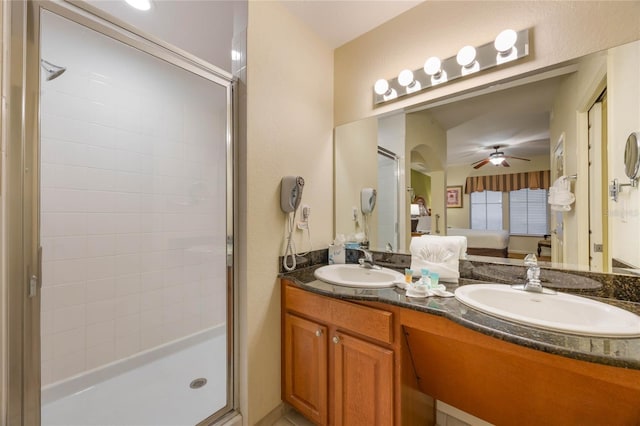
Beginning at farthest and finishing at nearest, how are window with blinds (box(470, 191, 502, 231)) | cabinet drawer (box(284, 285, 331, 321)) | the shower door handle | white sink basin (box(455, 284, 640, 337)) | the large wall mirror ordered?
window with blinds (box(470, 191, 502, 231)) → cabinet drawer (box(284, 285, 331, 321)) → the large wall mirror → the shower door handle → white sink basin (box(455, 284, 640, 337))

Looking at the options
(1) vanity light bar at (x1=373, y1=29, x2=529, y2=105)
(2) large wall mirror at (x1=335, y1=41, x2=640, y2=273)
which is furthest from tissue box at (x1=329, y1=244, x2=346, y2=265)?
(1) vanity light bar at (x1=373, y1=29, x2=529, y2=105)

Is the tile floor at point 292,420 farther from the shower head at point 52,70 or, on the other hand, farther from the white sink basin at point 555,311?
the shower head at point 52,70

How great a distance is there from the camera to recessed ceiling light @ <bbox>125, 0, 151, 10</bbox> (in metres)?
1.48

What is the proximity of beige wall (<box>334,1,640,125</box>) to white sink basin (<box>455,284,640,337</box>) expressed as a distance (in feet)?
3.47

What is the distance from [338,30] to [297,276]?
1705 millimetres

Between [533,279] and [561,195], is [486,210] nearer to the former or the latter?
[561,195]

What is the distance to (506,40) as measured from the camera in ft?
4.15

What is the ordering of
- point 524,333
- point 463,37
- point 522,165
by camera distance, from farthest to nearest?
point 463,37, point 522,165, point 524,333

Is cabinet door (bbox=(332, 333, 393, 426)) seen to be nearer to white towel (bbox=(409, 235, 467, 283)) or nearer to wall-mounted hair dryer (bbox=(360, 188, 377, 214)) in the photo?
white towel (bbox=(409, 235, 467, 283))

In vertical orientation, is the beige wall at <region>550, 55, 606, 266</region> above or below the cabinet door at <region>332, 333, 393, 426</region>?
above

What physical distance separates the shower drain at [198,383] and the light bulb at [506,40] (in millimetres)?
2718

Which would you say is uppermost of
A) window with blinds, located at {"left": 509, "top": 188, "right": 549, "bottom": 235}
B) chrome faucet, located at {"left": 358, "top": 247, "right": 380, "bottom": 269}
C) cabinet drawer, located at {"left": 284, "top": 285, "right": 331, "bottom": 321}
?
window with blinds, located at {"left": 509, "top": 188, "right": 549, "bottom": 235}

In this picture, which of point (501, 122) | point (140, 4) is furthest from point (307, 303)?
point (140, 4)

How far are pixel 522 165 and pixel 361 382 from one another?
135 cm
